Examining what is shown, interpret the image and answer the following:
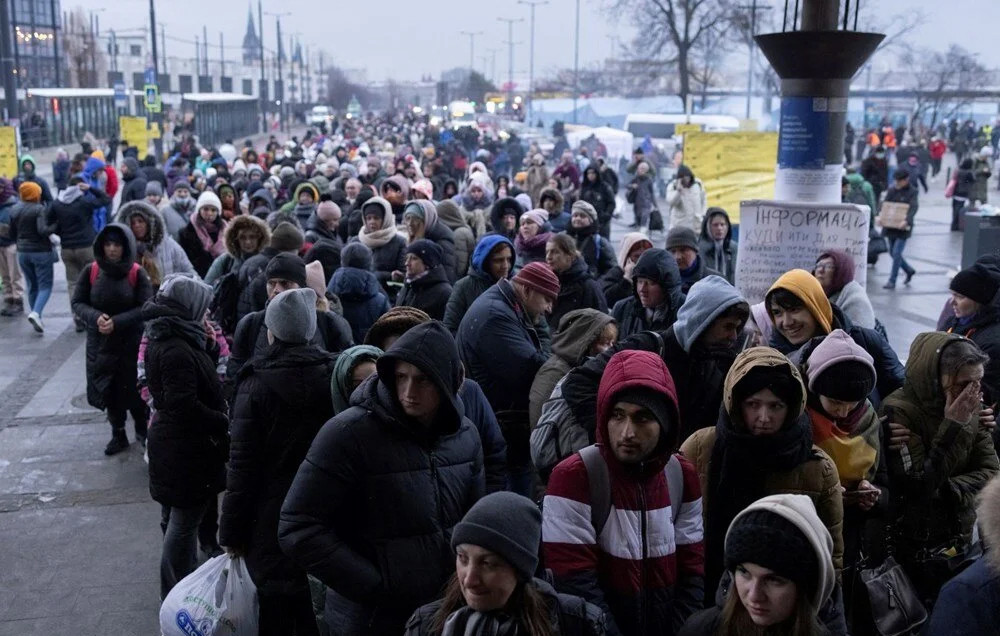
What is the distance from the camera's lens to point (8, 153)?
1856 cm

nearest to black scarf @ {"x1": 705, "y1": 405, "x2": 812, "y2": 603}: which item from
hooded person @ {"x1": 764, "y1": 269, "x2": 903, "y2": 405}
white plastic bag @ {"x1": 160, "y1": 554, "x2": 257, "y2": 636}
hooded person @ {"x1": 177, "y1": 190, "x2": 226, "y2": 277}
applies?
hooded person @ {"x1": 764, "y1": 269, "x2": 903, "y2": 405}

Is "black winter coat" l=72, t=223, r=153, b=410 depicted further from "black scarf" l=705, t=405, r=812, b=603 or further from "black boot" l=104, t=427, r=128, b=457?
"black scarf" l=705, t=405, r=812, b=603

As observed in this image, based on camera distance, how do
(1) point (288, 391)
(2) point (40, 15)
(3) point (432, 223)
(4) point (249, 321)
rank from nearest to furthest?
(1) point (288, 391) < (4) point (249, 321) < (3) point (432, 223) < (2) point (40, 15)

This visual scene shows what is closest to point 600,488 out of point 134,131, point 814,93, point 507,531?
point 507,531

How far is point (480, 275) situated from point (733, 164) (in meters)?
10.9

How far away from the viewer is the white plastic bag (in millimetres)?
4188

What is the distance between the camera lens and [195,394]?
5.28 metres

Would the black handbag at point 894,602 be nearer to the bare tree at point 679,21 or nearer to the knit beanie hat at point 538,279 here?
the knit beanie hat at point 538,279

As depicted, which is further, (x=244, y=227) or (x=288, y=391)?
(x=244, y=227)

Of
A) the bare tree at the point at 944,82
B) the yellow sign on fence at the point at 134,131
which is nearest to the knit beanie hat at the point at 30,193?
the yellow sign on fence at the point at 134,131

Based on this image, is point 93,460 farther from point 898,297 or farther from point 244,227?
point 898,297

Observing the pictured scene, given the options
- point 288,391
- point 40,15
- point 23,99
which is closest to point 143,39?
point 40,15

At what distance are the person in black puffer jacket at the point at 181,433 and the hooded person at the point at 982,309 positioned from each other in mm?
4061

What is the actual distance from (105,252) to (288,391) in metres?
4.19
